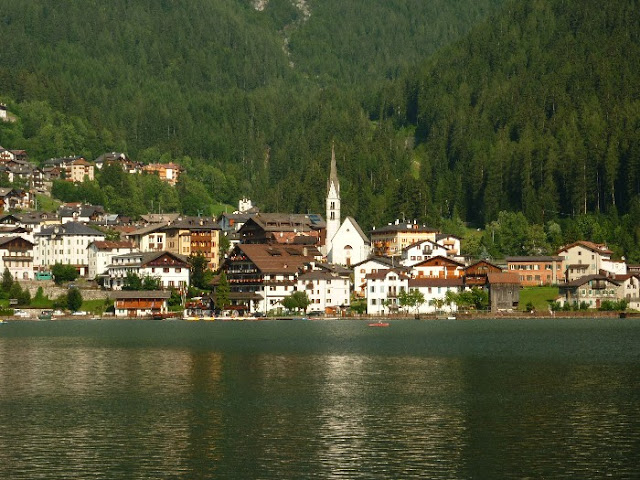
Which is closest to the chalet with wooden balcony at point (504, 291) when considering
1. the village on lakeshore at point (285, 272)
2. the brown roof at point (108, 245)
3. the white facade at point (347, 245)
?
the village on lakeshore at point (285, 272)

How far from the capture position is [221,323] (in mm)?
123812

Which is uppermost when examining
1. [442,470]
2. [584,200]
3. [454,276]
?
[584,200]

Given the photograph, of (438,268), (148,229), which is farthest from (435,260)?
(148,229)

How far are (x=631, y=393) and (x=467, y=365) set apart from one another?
15994 millimetres

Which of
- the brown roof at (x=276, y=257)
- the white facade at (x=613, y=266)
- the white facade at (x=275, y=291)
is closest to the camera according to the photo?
the white facade at (x=275, y=291)

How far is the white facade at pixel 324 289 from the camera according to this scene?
138875 mm

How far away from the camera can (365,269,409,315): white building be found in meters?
134

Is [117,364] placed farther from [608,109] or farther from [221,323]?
[608,109]

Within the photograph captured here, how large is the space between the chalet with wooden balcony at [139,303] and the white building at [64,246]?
26.0 meters

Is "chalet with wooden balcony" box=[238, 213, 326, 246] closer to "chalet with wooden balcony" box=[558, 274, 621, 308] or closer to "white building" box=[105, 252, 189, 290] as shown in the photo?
"white building" box=[105, 252, 189, 290]

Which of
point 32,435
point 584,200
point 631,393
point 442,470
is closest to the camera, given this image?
point 442,470

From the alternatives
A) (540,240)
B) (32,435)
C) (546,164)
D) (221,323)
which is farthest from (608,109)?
(32,435)

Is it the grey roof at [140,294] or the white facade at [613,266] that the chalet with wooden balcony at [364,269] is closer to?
the grey roof at [140,294]

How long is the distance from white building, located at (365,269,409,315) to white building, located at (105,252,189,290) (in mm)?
23891
